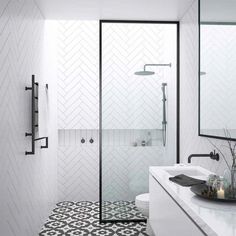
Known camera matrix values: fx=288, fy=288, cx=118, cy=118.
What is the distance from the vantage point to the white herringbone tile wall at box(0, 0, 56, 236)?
2113mm

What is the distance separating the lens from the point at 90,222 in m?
3.71

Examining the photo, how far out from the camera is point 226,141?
2.27 meters

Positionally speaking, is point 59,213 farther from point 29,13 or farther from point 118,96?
point 29,13

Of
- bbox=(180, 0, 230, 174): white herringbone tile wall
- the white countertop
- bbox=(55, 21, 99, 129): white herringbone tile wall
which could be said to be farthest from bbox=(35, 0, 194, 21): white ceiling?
the white countertop

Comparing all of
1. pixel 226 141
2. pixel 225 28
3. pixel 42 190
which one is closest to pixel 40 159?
pixel 42 190

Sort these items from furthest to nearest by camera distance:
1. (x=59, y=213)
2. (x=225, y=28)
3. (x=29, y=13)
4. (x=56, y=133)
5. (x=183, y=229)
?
(x=56, y=133), (x=59, y=213), (x=29, y=13), (x=225, y=28), (x=183, y=229)

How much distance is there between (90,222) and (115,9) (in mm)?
2642

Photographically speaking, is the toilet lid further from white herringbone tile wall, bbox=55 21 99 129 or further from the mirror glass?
white herringbone tile wall, bbox=55 21 99 129

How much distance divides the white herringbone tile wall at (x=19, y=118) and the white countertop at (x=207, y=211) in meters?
1.23

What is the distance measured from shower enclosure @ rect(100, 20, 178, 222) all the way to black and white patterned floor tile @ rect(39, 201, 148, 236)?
0.01m

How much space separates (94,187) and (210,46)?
122 inches

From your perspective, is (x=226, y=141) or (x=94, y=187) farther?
(x=94, y=187)

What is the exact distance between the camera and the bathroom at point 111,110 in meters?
2.24

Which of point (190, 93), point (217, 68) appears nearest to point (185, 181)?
point (217, 68)
